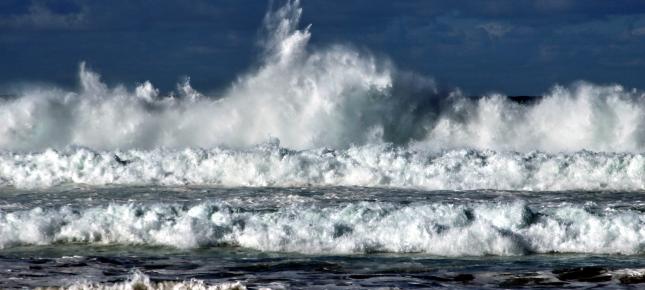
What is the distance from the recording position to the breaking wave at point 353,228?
15.1 meters

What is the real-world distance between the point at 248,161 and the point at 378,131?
10065mm

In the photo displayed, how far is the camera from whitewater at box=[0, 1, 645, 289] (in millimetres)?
13391

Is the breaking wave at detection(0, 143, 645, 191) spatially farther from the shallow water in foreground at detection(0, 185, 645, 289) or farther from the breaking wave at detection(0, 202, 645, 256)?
the breaking wave at detection(0, 202, 645, 256)

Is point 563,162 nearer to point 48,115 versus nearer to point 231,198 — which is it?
point 231,198

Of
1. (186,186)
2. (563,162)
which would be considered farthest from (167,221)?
(563,162)

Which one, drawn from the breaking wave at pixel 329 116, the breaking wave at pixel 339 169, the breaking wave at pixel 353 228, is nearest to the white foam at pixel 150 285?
the breaking wave at pixel 353 228

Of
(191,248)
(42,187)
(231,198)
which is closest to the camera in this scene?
(191,248)

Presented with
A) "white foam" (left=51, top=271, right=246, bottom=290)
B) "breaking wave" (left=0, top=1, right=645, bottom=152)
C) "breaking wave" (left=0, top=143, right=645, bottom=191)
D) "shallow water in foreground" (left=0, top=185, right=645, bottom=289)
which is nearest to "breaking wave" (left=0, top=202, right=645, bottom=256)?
"shallow water in foreground" (left=0, top=185, right=645, bottom=289)

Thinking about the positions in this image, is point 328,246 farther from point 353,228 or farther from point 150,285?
point 150,285

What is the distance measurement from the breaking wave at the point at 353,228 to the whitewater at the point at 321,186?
1.2 inches

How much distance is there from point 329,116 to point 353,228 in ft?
65.9

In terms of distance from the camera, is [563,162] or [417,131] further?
[417,131]

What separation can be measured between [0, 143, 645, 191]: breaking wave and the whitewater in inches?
2.3

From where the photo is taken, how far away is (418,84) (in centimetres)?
3741
